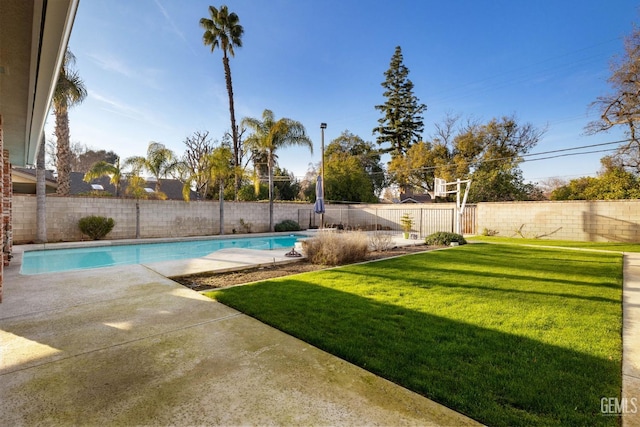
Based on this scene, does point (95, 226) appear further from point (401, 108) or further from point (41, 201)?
point (401, 108)

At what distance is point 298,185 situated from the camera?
87.5ft

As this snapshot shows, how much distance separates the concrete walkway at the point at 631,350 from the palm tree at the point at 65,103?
1273 centimetres

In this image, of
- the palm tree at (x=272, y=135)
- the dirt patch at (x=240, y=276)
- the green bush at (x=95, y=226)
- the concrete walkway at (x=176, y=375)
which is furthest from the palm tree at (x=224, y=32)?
the concrete walkway at (x=176, y=375)

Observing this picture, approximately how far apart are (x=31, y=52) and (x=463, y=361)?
532 centimetres

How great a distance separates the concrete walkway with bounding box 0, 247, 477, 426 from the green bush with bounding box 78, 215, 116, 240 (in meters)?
9.50

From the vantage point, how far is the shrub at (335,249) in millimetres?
7125

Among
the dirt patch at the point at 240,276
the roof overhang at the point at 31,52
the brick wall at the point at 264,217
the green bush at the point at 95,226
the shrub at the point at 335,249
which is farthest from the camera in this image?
the green bush at the point at 95,226

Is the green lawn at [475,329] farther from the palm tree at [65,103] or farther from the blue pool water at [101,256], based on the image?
the palm tree at [65,103]

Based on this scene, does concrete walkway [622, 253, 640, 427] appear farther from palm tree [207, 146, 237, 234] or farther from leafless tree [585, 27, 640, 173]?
leafless tree [585, 27, 640, 173]

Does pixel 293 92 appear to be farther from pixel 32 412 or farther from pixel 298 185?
pixel 32 412

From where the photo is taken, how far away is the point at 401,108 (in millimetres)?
32062

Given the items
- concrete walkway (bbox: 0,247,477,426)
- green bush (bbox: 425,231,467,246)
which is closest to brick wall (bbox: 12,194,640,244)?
green bush (bbox: 425,231,467,246)

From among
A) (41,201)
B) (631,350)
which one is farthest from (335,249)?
(41,201)

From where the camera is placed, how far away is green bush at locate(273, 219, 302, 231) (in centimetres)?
1747
